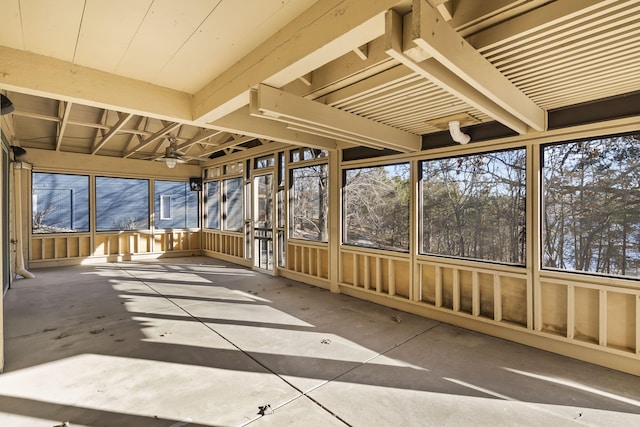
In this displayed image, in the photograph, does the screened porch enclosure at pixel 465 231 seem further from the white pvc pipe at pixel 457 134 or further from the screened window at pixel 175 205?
the screened window at pixel 175 205

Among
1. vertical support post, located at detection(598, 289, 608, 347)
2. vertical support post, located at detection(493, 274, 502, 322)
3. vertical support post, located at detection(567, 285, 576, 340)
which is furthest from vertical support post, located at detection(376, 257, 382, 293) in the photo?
vertical support post, located at detection(598, 289, 608, 347)

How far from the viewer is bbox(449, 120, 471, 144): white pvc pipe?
346cm

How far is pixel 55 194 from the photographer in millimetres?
7551

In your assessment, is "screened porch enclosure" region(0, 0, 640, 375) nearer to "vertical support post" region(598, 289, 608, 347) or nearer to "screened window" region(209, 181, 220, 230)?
"vertical support post" region(598, 289, 608, 347)

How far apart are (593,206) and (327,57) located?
308 centimetres

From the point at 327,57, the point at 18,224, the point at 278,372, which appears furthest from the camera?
the point at 18,224

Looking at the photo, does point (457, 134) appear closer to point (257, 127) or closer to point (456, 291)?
point (456, 291)

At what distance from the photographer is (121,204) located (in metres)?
8.48

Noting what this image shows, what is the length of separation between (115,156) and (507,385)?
385 inches

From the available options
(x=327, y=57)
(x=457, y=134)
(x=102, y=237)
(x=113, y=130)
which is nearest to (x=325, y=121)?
(x=327, y=57)

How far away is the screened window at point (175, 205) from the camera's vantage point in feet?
29.7

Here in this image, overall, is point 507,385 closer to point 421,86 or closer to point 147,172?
point 421,86

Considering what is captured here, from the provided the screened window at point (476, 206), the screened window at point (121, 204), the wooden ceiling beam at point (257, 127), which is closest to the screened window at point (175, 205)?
the screened window at point (121, 204)

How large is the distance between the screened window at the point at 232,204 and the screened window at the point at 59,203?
3.47 metres
